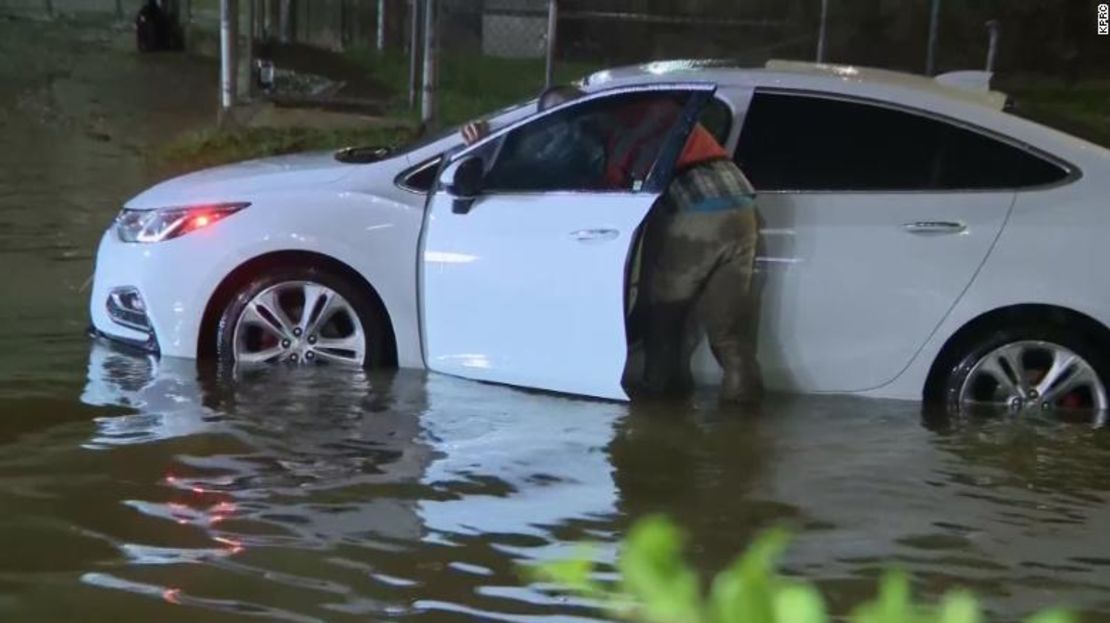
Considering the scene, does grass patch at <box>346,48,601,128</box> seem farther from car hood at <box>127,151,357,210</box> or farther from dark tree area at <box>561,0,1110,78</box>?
car hood at <box>127,151,357,210</box>

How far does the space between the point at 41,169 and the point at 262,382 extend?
7.76 meters

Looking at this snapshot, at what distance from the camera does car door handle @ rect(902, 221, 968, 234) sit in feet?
20.8

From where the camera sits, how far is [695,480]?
574 centimetres

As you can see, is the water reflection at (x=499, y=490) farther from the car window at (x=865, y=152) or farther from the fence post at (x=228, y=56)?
the fence post at (x=228, y=56)

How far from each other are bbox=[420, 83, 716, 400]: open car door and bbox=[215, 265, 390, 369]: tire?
248 mm

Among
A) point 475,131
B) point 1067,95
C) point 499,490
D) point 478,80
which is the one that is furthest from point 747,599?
point 478,80

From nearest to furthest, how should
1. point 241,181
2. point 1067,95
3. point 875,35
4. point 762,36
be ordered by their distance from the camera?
1. point 241,181
2. point 1067,95
3. point 875,35
4. point 762,36

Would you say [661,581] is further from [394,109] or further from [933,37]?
[394,109]

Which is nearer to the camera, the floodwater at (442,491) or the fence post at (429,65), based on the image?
the floodwater at (442,491)

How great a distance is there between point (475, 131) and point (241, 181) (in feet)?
3.64

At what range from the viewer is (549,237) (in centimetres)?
649

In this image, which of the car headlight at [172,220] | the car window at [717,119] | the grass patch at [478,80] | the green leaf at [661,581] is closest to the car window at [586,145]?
the car window at [717,119]

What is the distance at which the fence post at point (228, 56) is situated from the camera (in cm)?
1430

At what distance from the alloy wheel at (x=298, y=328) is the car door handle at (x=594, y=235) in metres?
1.09
